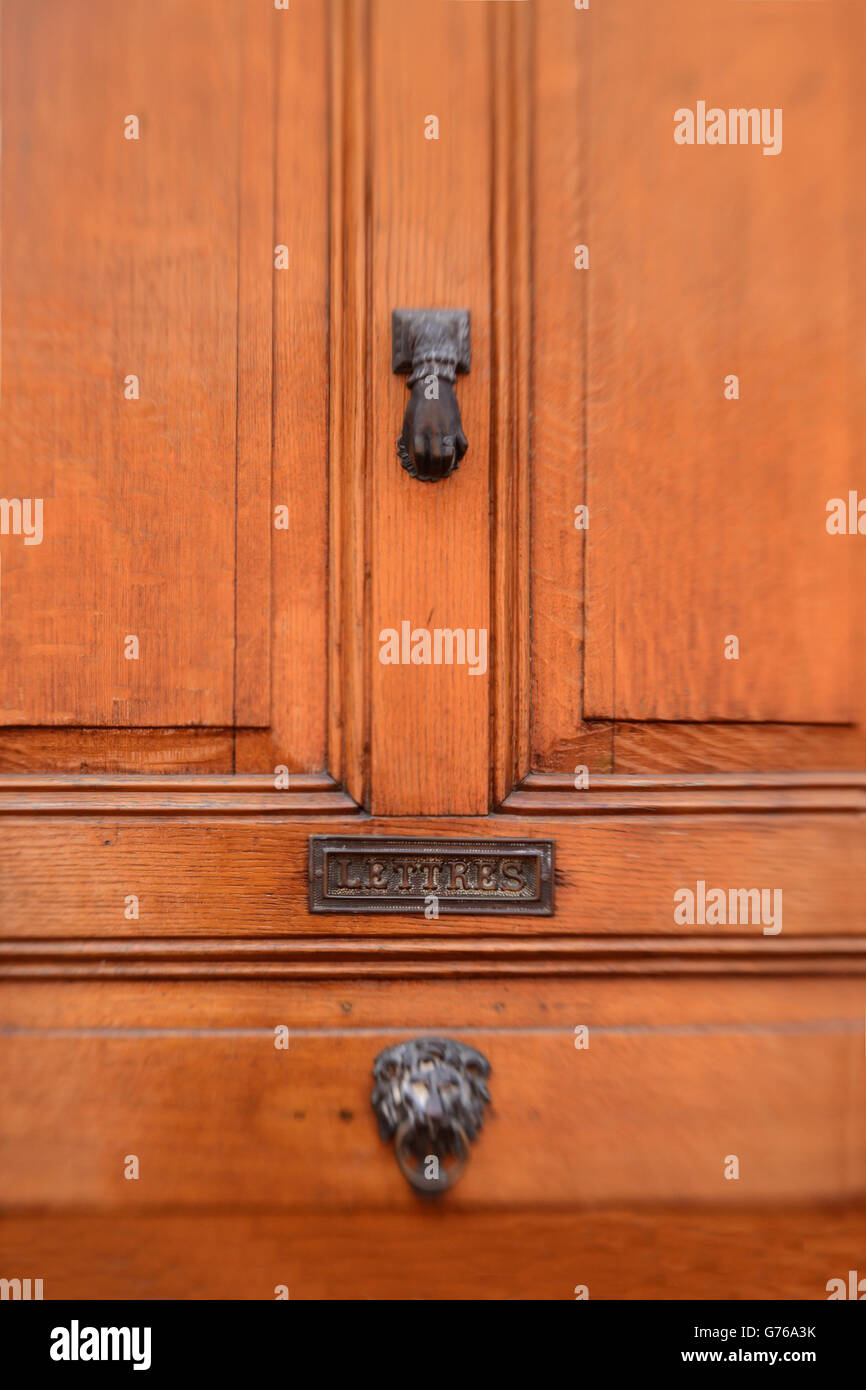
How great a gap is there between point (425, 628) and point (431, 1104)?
33 centimetres

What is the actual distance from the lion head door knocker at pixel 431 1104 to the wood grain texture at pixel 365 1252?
41mm

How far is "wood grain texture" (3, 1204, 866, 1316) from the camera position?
53 cm

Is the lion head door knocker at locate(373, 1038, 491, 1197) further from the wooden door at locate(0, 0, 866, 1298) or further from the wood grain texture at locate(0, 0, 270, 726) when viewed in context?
the wood grain texture at locate(0, 0, 270, 726)

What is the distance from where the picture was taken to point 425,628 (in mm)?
548

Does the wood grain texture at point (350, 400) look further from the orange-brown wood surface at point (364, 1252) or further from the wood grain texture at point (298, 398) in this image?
the orange-brown wood surface at point (364, 1252)

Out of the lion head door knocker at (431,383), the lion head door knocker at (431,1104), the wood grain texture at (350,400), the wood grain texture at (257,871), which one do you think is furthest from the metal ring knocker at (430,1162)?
the lion head door knocker at (431,383)

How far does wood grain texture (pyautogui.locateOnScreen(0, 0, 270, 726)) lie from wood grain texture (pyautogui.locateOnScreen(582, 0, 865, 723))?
10.6 inches

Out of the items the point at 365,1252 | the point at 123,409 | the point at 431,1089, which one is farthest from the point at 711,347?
the point at 365,1252

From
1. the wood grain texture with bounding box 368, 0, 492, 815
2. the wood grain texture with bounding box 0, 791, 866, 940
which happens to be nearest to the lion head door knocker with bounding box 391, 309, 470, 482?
the wood grain texture with bounding box 368, 0, 492, 815

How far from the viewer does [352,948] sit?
54cm

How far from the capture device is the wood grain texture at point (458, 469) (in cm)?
54

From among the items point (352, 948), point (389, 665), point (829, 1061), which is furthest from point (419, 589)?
point (829, 1061)

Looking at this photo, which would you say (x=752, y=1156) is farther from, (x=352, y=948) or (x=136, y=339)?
(x=136, y=339)

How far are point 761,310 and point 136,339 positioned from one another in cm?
47
